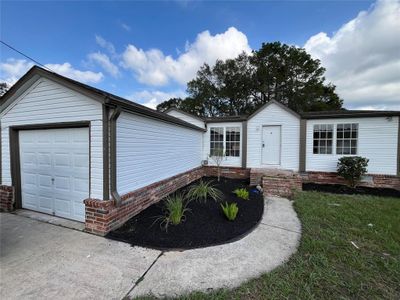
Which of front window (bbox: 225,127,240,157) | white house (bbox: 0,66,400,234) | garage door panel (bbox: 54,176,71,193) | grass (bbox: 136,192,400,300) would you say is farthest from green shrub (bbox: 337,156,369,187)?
garage door panel (bbox: 54,176,71,193)

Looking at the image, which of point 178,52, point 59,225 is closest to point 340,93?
point 178,52

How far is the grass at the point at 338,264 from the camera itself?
207cm

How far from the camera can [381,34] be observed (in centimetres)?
712

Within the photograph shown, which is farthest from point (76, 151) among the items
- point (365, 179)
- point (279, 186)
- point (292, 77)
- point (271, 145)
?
point (292, 77)

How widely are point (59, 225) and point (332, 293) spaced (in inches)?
189

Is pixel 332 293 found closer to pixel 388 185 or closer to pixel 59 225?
pixel 59 225

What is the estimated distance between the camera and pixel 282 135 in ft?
28.6

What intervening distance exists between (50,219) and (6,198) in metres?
1.68

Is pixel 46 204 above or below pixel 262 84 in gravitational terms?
below

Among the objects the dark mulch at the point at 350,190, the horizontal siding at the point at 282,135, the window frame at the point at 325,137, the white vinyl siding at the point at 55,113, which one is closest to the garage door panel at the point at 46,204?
the white vinyl siding at the point at 55,113

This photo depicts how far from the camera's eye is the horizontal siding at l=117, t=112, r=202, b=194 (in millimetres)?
3852

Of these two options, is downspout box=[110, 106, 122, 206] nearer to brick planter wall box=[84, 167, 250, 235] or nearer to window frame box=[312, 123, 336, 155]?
brick planter wall box=[84, 167, 250, 235]

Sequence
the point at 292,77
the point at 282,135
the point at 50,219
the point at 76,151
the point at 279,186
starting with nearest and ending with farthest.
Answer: the point at 76,151, the point at 50,219, the point at 279,186, the point at 282,135, the point at 292,77

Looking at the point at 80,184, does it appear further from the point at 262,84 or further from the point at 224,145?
the point at 262,84
